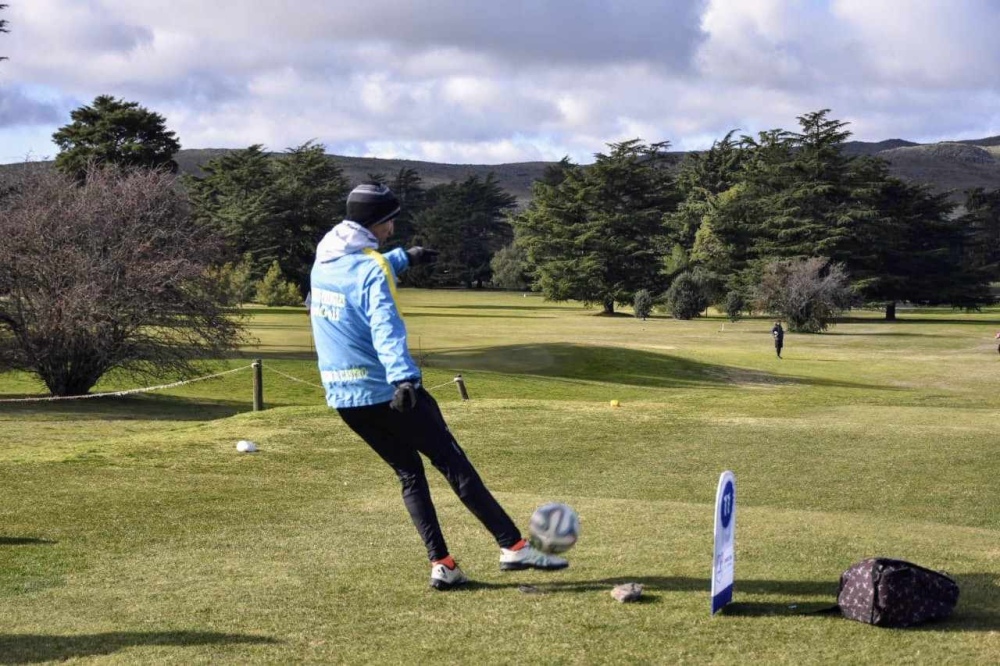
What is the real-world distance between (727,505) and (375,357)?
2.33 m

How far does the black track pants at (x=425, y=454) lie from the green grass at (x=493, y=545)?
1.28 feet

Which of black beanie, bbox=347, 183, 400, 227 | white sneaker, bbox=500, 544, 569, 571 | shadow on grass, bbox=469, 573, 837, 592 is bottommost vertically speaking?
shadow on grass, bbox=469, 573, 837, 592

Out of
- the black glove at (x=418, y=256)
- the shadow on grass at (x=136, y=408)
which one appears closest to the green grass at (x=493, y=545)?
the shadow on grass at (x=136, y=408)

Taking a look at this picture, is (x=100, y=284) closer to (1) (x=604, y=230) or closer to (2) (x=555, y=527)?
(2) (x=555, y=527)

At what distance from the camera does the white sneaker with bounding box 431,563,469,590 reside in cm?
760

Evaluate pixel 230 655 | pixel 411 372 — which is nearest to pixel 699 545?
pixel 411 372

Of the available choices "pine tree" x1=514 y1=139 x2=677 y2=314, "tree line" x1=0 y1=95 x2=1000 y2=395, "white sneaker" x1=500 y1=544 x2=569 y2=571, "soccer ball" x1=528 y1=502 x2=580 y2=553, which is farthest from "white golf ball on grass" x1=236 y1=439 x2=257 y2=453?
"pine tree" x1=514 y1=139 x2=677 y2=314

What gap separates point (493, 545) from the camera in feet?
30.4

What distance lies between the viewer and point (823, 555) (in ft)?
29.5

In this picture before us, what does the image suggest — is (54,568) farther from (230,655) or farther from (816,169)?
(816,169)

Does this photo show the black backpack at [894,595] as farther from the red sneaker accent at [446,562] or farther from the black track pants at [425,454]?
the red sneaker accent at [446,562]

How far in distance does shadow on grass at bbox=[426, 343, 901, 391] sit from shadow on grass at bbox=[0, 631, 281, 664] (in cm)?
4015

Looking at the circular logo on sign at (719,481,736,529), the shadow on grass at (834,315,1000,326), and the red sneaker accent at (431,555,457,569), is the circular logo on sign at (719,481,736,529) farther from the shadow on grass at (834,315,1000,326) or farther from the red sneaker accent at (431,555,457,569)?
the shadow on grass at (834,315,1000,326)

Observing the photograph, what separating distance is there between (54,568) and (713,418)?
1472cm
